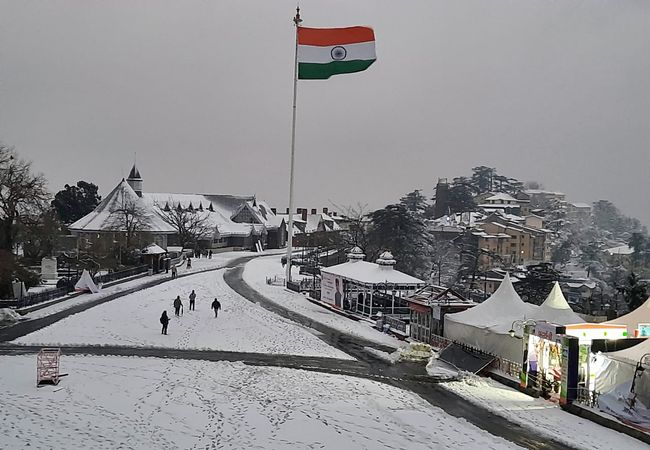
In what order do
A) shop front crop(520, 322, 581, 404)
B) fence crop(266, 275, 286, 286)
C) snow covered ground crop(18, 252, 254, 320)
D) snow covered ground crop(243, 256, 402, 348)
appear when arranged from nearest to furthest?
shop front crop(520, 322, 581, 404) → snow covered ground crop(243, 256, 402, 348) → snow covered ground crop(18, 252, 254, 320) → fence crop(266, 275, 286, 286)

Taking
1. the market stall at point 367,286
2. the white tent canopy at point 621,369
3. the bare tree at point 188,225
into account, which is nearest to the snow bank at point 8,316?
the market stall at point 367,286

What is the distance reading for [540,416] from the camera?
17094 mm

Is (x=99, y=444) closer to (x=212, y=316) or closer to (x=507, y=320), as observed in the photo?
(x=507, y=320)

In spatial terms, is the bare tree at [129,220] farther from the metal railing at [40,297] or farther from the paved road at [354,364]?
the paved road at [354,364]

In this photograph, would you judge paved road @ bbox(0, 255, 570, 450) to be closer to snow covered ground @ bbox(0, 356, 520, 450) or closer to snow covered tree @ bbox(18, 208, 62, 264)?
snow covered ground @ bbox(0, 356, 520, 450)

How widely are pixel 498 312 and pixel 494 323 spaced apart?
90cm

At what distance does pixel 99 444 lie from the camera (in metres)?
13.5

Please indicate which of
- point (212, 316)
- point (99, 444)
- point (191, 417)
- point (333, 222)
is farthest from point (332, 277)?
point (333, 222)

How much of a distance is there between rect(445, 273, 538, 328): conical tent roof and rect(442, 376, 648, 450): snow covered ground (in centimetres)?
291

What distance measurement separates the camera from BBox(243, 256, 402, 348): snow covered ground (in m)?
28.6

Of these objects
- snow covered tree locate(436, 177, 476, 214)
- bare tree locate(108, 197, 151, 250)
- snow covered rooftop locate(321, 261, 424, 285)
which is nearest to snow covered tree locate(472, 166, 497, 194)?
snow covered tree locate(436, 177, 476, 214)

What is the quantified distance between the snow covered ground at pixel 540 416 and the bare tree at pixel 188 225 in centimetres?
6248

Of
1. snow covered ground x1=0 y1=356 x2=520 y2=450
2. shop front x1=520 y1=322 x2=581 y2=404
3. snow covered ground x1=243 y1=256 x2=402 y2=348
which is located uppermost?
shop front x1=520 y1=322 x2=581 y2=404

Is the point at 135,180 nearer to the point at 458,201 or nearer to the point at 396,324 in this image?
the point at 458,201
